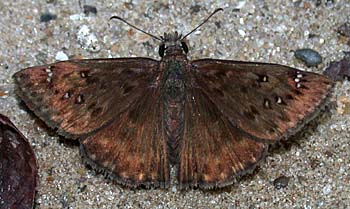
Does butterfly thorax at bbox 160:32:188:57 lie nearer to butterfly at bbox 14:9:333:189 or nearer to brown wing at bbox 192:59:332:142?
butterfly at bbox 14:9:333:189

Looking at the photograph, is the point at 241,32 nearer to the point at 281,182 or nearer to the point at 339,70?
the point at 339,70

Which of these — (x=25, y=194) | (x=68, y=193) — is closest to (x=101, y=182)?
(x=68, y=193)

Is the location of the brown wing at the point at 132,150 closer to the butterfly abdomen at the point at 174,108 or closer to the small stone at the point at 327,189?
the butterfly abdomen at the point at 174,108

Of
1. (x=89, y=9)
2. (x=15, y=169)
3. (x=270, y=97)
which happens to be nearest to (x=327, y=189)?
(x=270, y=97)

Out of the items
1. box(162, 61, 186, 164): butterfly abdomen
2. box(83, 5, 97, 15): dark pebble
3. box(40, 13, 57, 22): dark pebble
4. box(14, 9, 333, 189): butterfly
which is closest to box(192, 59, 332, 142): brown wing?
box(14, 9, 333, 189): butterfly

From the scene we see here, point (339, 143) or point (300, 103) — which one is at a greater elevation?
point (300, 103)

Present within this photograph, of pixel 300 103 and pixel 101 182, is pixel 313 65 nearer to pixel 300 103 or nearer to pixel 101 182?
pixel 300 103
